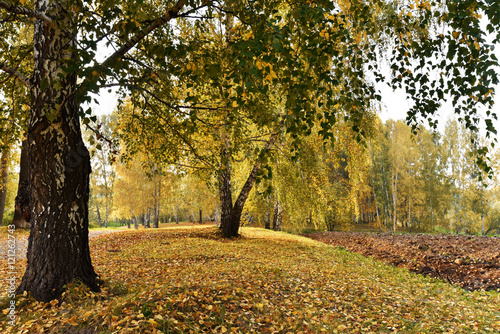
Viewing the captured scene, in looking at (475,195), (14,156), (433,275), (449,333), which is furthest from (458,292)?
(475,195)

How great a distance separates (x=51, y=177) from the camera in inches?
145

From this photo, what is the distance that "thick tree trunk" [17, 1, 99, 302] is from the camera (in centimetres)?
367

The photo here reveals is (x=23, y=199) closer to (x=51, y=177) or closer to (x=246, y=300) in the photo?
(x=51, y=177)

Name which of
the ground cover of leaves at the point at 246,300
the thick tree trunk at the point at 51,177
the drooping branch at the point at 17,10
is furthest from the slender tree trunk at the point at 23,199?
the drooping branch at the point at 17,10

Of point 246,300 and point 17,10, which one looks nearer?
point 17,10

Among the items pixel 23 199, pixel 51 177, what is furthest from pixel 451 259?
pixel 23 199

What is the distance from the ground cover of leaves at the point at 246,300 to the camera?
324 cm

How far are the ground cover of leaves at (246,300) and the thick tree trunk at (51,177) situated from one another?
0.86ft

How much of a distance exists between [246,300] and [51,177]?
10.2 ft

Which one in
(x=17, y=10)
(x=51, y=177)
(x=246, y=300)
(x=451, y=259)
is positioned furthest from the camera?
(x=451, y=259)

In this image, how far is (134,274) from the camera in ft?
17.0

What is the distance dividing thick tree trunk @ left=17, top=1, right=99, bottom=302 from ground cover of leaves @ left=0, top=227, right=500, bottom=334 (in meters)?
0.26

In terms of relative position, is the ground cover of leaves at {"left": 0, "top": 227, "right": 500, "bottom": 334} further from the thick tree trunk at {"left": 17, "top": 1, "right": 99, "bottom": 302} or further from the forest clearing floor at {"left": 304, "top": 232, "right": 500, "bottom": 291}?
the forest clearing floor at {"left": 304, "top": 232, "right": 500, "bottom": 291}

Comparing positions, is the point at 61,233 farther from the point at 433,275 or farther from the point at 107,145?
the point at 433,275
